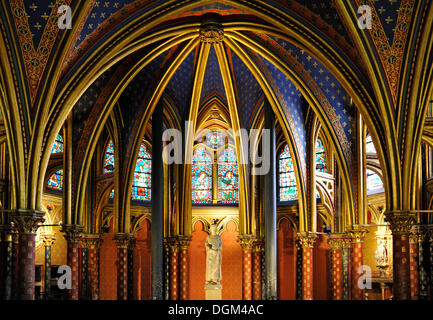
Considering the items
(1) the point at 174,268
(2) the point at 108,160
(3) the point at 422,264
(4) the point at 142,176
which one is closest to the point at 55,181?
(2) the point at 108,160

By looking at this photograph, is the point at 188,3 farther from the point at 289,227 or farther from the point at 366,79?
the point at 289,227

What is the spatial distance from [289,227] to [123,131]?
968 centimetres

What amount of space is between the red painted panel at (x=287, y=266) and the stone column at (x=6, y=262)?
1253cm

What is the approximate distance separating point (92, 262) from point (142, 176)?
21.5 feet

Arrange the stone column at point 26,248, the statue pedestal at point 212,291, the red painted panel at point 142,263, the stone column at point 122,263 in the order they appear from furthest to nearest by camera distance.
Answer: the red painted panel at point 142,263 → the stone column at point 122,263 → the statue pedestal at point 212,291 → the stone column at point 26,248

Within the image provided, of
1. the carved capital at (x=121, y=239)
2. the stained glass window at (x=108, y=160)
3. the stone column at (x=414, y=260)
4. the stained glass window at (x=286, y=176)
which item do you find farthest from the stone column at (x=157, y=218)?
the stone column at (x=414, y=260)

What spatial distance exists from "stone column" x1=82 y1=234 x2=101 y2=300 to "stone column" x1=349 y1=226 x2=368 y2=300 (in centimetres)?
1029

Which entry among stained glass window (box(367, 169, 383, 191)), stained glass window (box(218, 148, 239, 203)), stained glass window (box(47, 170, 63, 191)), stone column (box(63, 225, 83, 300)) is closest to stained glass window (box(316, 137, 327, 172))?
stained glass window (box(367, 169, 383, 191))

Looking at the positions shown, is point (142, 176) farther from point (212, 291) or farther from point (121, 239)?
point (212, 291)

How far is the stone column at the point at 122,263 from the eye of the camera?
2648 cm

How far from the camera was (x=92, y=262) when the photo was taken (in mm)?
27891

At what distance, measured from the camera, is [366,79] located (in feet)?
62.8

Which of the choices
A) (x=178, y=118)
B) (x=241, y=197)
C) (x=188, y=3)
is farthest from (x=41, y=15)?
(x=241, y=197)

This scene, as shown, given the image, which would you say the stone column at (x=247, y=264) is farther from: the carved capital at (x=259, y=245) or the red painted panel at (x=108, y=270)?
the red painted panel at (x=108, y=270)
